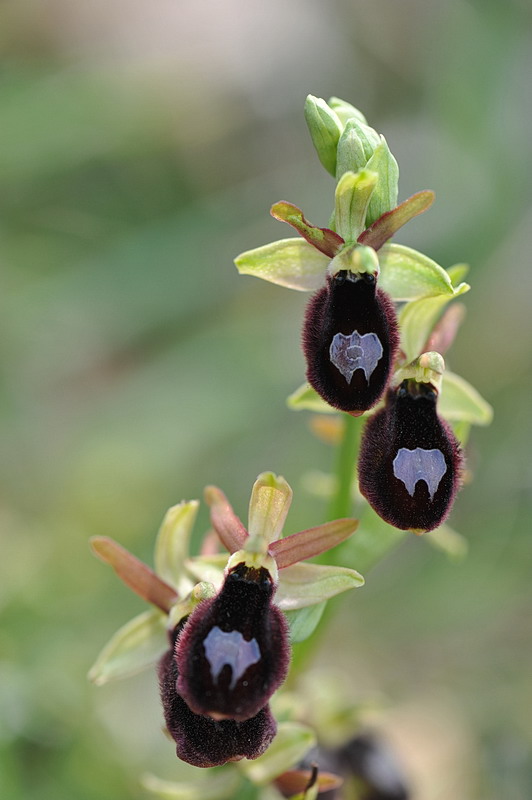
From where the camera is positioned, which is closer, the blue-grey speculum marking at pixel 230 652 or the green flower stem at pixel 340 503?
the blue-grey speculum marking at pixel 230 652

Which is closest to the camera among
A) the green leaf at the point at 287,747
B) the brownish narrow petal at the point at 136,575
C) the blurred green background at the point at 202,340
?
the brownish narrow petal at the point at 136,575

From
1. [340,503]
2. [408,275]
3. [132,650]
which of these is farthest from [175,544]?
[408,275]

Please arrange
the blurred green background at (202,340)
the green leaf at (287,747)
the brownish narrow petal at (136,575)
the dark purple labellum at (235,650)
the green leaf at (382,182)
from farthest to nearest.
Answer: the blurred green background at (202,340) → the green leaf at (287,747) → the brownish narrow petal at (136,575) → the green leaf at (382,182) → the dark purple labellum at (235,650)

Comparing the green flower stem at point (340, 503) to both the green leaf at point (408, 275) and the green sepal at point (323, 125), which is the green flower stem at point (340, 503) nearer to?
Answer: the green leaf at point (408, 275)

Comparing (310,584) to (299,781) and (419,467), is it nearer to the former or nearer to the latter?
(419,467)

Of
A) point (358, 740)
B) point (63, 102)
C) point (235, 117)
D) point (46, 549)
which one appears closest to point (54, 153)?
point (63, 102)

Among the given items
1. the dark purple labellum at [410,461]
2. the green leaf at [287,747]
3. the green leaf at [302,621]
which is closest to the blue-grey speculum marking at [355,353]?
the dark purple labellum at [410,461]
